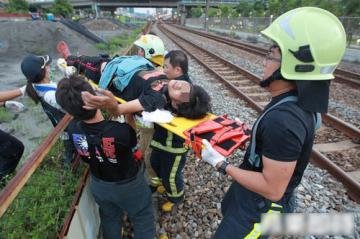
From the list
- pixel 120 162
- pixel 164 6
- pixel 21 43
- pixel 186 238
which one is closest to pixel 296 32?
pixel 120 162

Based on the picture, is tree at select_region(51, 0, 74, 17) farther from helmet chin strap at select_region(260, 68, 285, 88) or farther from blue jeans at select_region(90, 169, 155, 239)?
helmet chin strap at select_region(260, 68, 285, 88)

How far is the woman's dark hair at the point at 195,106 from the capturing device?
2.82 meters

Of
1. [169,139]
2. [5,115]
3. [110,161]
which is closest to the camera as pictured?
[110,161]

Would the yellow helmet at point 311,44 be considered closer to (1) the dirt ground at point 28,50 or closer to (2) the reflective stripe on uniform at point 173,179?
(2) the reflective stripe on uniform at point 173,179

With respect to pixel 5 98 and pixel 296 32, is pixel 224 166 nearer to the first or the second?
pixel 296 32

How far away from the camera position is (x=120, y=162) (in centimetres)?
252

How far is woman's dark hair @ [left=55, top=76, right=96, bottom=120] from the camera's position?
7.20 ft

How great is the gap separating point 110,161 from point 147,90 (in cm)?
81

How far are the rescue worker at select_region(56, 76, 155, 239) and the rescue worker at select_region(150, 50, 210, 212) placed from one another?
593 mm

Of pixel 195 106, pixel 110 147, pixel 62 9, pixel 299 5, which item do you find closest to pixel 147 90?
pixel 195 106

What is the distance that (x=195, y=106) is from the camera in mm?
2826

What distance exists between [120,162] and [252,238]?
1.20m

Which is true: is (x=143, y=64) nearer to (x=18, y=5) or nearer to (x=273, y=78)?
(x=273, y=78)

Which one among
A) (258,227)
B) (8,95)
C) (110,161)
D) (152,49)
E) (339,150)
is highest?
(152,49)
